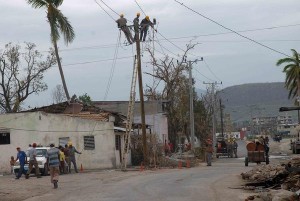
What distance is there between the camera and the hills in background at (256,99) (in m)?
158

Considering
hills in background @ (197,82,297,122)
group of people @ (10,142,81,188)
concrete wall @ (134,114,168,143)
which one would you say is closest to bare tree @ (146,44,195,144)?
concrete wall @ (134,114,168,143)

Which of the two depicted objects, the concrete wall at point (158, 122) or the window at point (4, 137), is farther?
the concrete wall at point (158, 122)

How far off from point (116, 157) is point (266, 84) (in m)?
132

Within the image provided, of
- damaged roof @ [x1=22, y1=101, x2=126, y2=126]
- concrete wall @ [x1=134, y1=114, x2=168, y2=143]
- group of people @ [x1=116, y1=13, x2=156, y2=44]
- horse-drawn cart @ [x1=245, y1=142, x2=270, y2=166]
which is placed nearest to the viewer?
horse-drawn cart @ [x1=245, y1=142, x2=270, y2=166]

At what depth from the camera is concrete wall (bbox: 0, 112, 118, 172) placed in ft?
126

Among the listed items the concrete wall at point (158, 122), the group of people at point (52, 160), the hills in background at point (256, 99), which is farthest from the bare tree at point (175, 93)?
the hills in background at point (256, 99)

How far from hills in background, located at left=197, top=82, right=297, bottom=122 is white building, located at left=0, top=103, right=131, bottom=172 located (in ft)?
385

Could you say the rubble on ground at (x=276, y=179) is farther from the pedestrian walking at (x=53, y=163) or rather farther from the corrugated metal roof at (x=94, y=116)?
the corrugated metal roof at (x=94, y=116)

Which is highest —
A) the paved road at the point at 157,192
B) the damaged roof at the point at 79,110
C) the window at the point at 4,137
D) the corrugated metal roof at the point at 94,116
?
the damaged roof at the point at 79,110

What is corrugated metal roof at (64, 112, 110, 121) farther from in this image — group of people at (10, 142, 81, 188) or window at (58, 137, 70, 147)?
group of people at (10, 142, 81, 188)

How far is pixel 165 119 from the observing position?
6294 cm

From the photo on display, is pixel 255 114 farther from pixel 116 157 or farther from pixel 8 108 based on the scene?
pixel 116 157

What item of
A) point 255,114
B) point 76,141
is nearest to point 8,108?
point 76,141

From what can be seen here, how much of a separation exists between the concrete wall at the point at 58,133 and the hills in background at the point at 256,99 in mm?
117337
